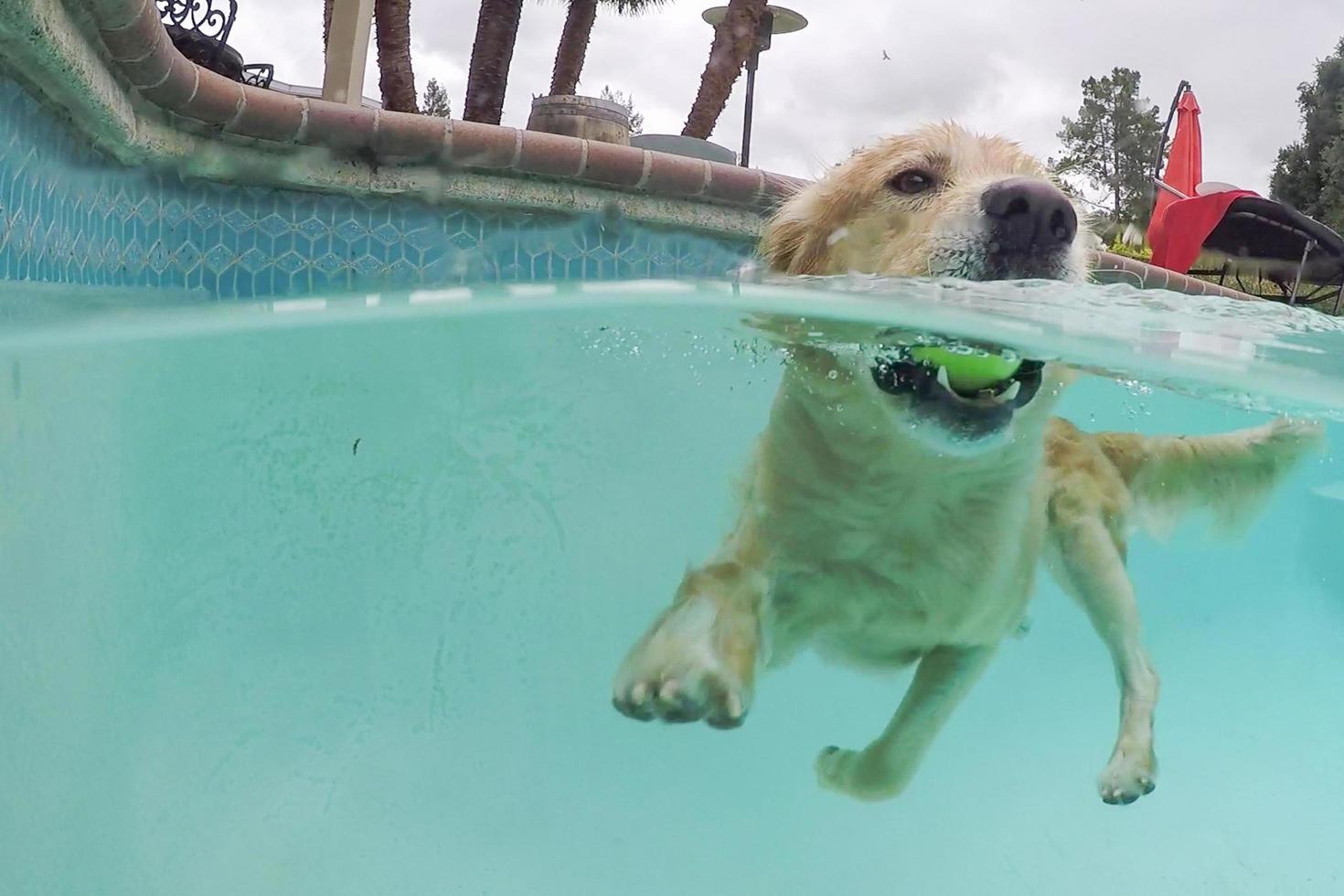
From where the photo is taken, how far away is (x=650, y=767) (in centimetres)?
445

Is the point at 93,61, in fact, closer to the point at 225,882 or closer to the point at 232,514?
the point at 232,514

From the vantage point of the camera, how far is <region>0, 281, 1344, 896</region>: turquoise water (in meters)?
3.13

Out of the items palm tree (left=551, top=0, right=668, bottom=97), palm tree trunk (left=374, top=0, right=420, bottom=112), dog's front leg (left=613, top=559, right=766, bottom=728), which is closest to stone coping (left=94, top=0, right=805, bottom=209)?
dog's front leg (left=613, top=559, right=766, bottom=728)

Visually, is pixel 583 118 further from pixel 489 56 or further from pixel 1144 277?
pixel 1144 277

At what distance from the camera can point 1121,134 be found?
11484 millimetres

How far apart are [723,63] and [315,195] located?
6.12 m

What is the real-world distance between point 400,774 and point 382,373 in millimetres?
2137

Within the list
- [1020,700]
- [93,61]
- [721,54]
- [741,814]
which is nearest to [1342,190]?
[721,54]

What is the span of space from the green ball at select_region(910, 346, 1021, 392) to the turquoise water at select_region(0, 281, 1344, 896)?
227 millimetres

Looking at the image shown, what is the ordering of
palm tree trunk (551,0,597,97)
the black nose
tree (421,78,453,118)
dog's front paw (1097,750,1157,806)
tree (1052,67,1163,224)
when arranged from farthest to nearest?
tree (421,78,453,118), palm tree trunk (551,0,597,97), tree (1052,67,1163,224), dog's front paw (1097,750,1157,806), the black nose

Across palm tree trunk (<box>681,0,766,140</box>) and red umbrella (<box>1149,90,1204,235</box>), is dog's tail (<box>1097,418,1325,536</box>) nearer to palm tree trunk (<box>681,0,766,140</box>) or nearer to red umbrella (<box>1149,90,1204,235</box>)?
red umbrella (<box>1149,90,1204,235</box>)

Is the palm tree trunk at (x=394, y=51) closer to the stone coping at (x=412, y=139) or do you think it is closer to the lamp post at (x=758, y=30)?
the lamp post at (x=758, y=30)

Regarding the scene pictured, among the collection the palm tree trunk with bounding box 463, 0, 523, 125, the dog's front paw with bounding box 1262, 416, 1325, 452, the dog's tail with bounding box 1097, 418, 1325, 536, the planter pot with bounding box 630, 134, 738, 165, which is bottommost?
the dog's tail with bounding box 1097, 418, 1325, 536

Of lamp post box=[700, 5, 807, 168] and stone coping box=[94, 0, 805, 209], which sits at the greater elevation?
lamp post box=[700, 5, 807, 168]
